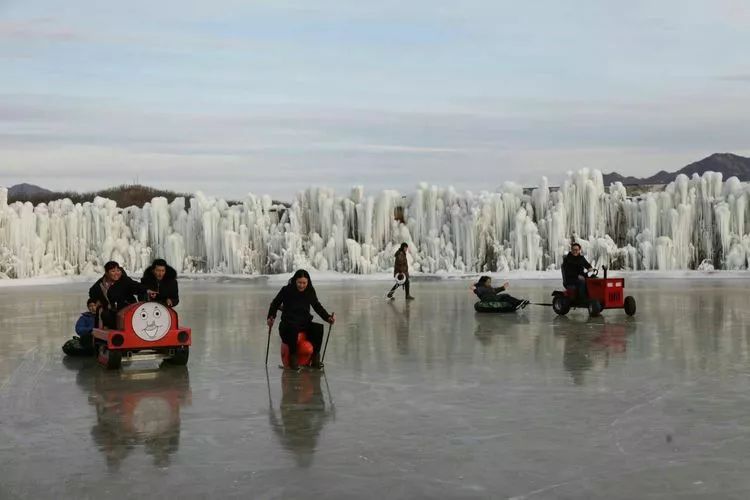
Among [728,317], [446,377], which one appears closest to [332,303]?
[728,317]

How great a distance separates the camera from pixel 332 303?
24.5 meters

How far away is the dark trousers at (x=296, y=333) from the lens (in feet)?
37.0

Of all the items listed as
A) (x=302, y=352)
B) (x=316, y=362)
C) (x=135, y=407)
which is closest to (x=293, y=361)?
(x=302, y=352)

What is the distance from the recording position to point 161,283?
1229cm

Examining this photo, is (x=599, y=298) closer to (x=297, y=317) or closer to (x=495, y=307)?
(x=495, y=307)

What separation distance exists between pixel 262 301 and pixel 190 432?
18547 mm

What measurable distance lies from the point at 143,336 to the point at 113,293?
921 mm

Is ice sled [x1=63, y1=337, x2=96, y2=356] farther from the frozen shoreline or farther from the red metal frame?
the frozen shoreline

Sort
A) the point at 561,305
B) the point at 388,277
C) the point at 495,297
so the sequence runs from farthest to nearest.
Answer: the point at 388,277
the point at 495,297
the point at 561,305

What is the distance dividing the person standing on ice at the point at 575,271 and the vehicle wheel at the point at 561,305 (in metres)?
0.26

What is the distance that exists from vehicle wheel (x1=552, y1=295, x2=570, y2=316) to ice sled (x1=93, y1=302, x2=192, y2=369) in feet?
30.9

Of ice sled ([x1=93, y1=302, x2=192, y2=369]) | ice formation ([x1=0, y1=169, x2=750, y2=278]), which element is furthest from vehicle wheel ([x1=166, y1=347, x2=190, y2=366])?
ice formation ([x1=0, y1=169, x2=750, y2=278])

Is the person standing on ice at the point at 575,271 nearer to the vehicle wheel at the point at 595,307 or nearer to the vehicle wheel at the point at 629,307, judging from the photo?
the vehicle wheel at the point at 595,307

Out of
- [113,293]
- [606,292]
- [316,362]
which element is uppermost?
[113,293]
